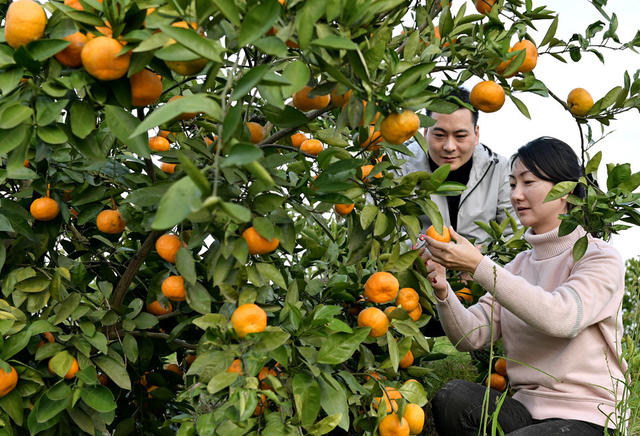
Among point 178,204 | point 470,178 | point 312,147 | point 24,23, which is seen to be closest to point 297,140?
point 312,147

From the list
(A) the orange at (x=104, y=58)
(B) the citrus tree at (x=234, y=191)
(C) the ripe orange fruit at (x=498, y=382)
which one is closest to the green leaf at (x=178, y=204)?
(B) the citrus tree at (x=234, y=191)

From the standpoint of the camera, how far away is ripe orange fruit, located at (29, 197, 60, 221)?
179 centimetres

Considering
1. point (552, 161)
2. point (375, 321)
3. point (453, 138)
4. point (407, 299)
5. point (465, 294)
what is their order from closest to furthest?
point (375, 321), point (407, 299), point (552, 161), point (465, 294), point (453, 138)

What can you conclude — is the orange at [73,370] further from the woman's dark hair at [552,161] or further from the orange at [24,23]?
the woman's dark hair at [552,161]

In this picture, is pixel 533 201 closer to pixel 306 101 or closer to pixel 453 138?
pixel 453 138

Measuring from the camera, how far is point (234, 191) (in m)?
1.24

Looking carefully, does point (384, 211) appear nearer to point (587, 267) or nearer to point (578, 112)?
point (578, 112)

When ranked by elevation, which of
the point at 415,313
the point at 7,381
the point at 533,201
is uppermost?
the point at 533,201

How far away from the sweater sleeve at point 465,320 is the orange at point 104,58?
57.7 inches

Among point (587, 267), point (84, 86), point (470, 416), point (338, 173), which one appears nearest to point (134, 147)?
point (84, 86)

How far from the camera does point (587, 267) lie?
2113 mm

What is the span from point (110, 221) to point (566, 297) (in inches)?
58.5

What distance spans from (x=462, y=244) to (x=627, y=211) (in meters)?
0.52

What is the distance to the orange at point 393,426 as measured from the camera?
1607 millimetres
